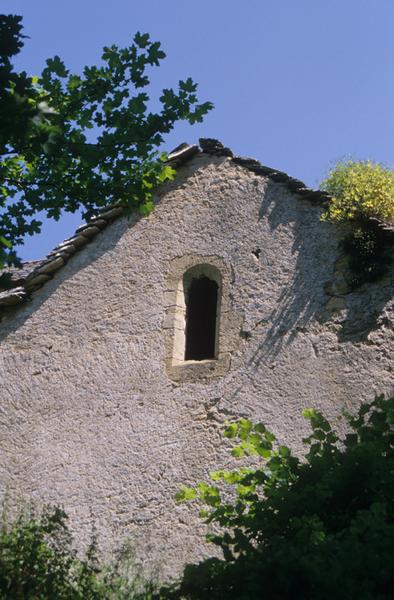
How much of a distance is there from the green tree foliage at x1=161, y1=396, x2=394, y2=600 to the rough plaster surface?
6.03 feet

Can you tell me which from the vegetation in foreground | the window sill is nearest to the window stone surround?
the window sill

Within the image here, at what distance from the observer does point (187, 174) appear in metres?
9.81

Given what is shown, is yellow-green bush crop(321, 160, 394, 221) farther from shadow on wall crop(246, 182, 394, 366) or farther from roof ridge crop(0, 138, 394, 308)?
roof ridge crop(0, 138, 394, 308)

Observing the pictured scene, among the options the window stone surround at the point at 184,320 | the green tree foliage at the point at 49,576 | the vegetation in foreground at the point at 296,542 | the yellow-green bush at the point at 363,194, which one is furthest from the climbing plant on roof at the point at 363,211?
the green tree foliage at the point at 49,576

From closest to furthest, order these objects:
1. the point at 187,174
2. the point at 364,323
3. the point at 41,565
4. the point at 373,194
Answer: the point at 41,565, the point at 364,323, the point at 373,194, the point at 187,174

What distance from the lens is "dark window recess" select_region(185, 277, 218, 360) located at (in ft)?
30.5

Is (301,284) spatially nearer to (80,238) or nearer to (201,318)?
(201,318)

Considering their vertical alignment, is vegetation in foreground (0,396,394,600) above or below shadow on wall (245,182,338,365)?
below

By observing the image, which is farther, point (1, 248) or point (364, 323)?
point (364, 323)

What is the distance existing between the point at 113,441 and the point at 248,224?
258 cm

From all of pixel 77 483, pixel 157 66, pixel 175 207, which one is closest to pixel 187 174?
pixel 175 207

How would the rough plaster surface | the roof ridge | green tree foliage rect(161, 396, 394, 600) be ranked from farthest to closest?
the roof ridge, the rough plaster surface, green tree foliage rect(161, 396, 394, 600)

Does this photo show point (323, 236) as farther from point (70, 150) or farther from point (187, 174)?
point (70, 150)

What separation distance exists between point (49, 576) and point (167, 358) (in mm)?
2884
